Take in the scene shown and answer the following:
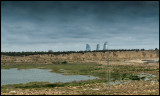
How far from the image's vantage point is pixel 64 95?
81.6 feet

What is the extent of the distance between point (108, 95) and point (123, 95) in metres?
1.57

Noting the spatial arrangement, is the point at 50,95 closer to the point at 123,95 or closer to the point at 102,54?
the point at 123,95

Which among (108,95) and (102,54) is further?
(102,54)

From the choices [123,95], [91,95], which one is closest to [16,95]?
[91,95]

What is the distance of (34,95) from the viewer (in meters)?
25.7

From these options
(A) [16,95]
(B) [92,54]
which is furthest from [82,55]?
(A) [16,95]

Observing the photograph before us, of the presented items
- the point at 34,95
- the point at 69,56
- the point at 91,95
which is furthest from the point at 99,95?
the point at 69,56

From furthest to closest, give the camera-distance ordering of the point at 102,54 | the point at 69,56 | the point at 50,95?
the point at 102,54 < the point at 69,56 < the point at 50,95

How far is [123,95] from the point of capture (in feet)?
79.0

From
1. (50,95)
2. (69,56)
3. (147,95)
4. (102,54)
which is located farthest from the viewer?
(102,54)

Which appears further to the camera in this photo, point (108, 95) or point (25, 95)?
point (25, 95)

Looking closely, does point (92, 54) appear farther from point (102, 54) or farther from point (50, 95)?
point (50, 95)

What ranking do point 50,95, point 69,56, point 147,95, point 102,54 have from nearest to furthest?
A: point 147,95 → point 50,95 → point 69,56 → point 102,54

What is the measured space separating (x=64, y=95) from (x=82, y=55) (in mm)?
163921
